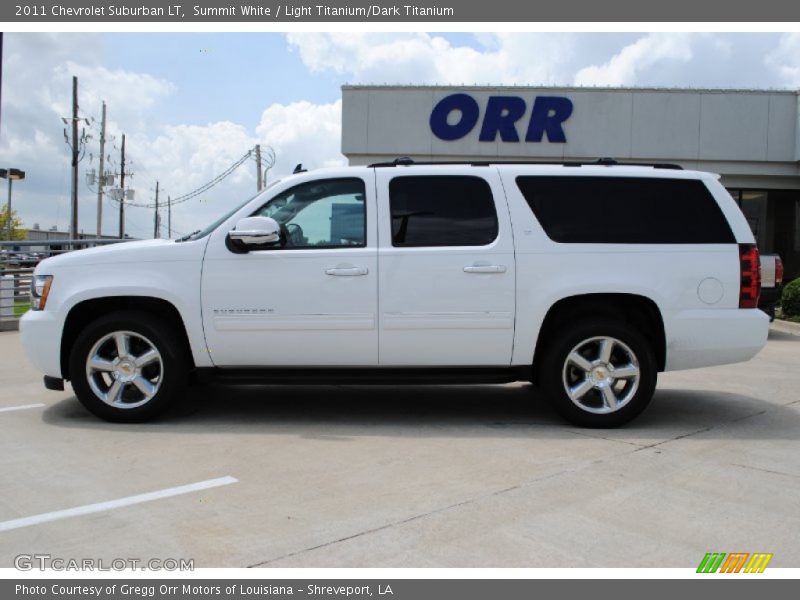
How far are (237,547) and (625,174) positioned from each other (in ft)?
12.9

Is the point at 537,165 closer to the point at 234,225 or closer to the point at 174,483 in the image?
the point at 234,225

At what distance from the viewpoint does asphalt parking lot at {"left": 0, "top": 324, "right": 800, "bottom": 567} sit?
10.9 ft

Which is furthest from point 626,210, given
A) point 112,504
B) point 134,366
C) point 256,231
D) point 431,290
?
point 112,504

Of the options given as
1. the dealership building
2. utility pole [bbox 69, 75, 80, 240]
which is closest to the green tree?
utility pole [bbox 69, 75, 80, 240]

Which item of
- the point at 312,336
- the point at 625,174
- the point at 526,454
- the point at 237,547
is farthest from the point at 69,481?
the point at 625,174

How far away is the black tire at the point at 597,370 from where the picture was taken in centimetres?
537

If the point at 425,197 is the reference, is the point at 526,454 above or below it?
below

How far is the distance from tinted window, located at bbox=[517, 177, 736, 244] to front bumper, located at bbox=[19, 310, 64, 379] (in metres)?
3.65

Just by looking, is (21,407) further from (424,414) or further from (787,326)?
(787,326)

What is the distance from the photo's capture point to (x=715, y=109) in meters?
18.7

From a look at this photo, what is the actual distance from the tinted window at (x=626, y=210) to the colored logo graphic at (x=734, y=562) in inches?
106

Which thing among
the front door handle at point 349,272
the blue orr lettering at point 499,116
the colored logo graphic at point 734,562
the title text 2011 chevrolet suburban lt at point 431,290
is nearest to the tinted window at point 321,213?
the title text 2011 chevrolet suburban lt at point 431,290

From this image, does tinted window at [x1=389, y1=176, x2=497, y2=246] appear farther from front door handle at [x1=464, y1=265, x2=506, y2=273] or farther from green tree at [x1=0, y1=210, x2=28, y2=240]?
green tree at [x1=0, y1=210, x2=28, y2=240]
